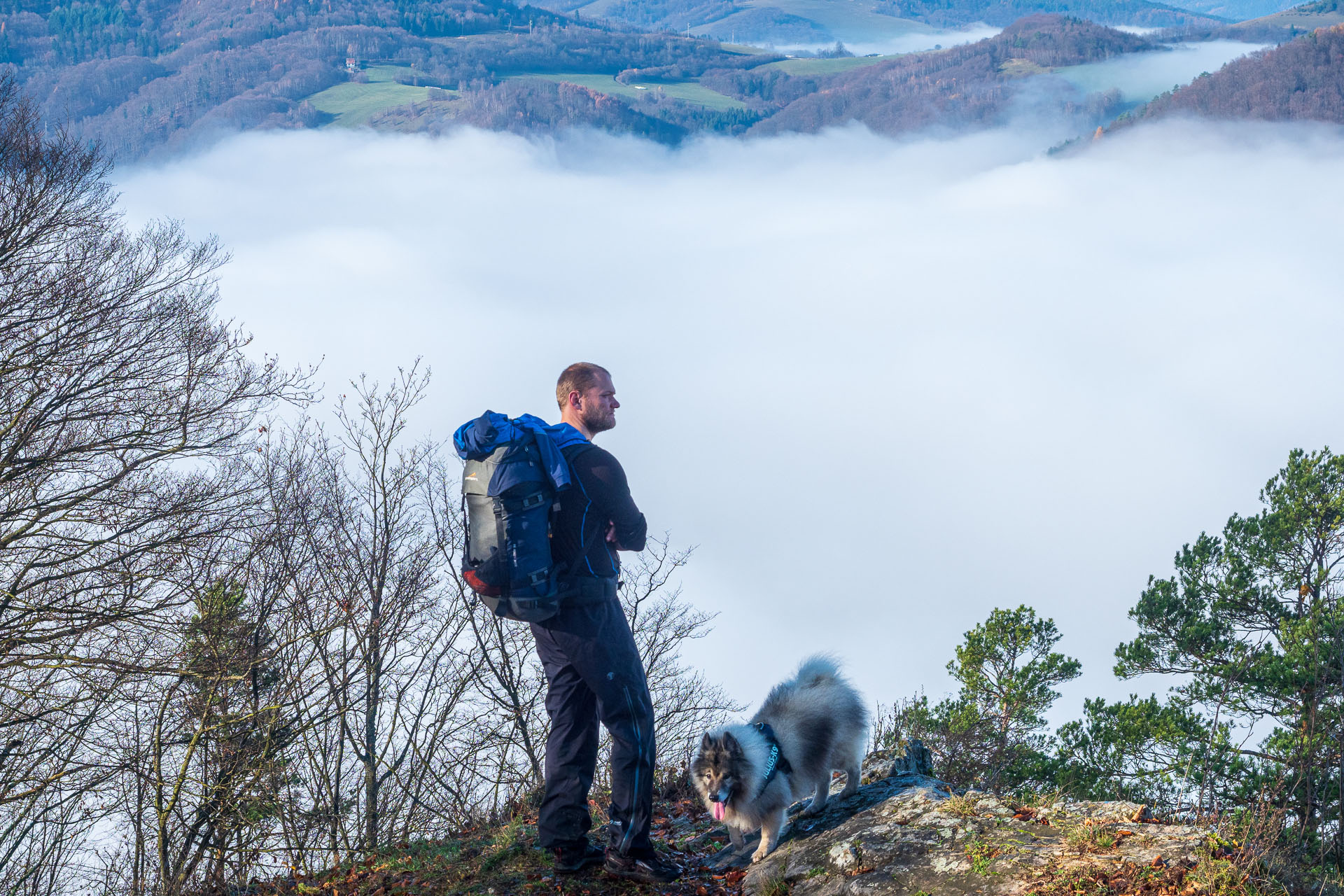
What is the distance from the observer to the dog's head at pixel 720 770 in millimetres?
5527

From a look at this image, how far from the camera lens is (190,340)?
44.5 ft

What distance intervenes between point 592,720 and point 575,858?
2.46 feet

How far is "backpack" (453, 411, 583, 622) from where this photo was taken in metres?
4.60

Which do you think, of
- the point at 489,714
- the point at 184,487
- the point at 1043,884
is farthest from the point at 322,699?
the point at 1043,884

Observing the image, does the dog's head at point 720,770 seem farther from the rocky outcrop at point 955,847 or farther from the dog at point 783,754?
the rocky outcrop at point 955,847

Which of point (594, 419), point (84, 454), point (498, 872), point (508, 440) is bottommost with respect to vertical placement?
point (498, 872)

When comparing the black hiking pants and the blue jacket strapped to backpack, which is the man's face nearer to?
the blue jacket strapped to backpack

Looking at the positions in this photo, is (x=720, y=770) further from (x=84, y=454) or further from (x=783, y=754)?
(x=84, y=454)

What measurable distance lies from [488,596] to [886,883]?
244 cm

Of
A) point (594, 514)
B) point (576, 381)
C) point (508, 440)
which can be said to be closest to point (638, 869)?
point (594, 514)

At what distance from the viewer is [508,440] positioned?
4.66 meters

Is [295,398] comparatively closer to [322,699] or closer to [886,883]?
[322,699]

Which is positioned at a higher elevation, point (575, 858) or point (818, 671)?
point (818, 671)

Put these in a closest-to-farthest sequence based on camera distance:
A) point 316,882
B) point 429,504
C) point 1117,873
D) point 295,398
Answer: point 1117,873, point 316,882, point 295,398, point 429,504
